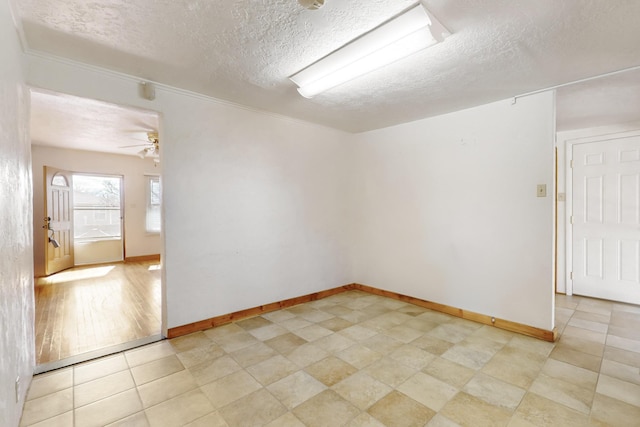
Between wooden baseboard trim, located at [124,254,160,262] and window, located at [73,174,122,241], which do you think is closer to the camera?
window, located at [73,174,122,241]

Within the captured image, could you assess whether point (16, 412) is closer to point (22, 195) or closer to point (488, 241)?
point (22, 195)

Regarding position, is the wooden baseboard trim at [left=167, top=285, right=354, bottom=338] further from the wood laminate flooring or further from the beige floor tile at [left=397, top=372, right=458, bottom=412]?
the beige floor tile at [left=397, top=372, right=458, bottom=412]

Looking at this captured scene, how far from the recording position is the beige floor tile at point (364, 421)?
5.50 ft

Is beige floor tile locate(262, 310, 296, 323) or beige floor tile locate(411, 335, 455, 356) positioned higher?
beige floor tile locate(262, 310, 296, 323)

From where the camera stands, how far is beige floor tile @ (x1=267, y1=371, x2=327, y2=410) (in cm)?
189

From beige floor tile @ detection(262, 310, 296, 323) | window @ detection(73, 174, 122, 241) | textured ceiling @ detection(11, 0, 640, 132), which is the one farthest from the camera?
window @ detection(73, 174, 122, 241)

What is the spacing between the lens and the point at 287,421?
1709 millimetres

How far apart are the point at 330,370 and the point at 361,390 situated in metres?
0.32

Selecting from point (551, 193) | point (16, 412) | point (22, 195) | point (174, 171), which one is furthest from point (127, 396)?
point (551, 193)

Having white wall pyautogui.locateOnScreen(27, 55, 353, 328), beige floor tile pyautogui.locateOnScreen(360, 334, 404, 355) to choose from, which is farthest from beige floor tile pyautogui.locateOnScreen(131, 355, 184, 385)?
beige floor tile pyautogui.locateOnScreen(360, 334, 404, 355)

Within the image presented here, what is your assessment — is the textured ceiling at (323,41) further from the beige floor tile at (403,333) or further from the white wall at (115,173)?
the white wall at (115,173)

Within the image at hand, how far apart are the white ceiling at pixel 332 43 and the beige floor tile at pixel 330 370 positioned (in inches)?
95.0

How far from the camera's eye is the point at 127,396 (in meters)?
1.94

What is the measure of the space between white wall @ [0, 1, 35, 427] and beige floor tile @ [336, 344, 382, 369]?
2009mm
